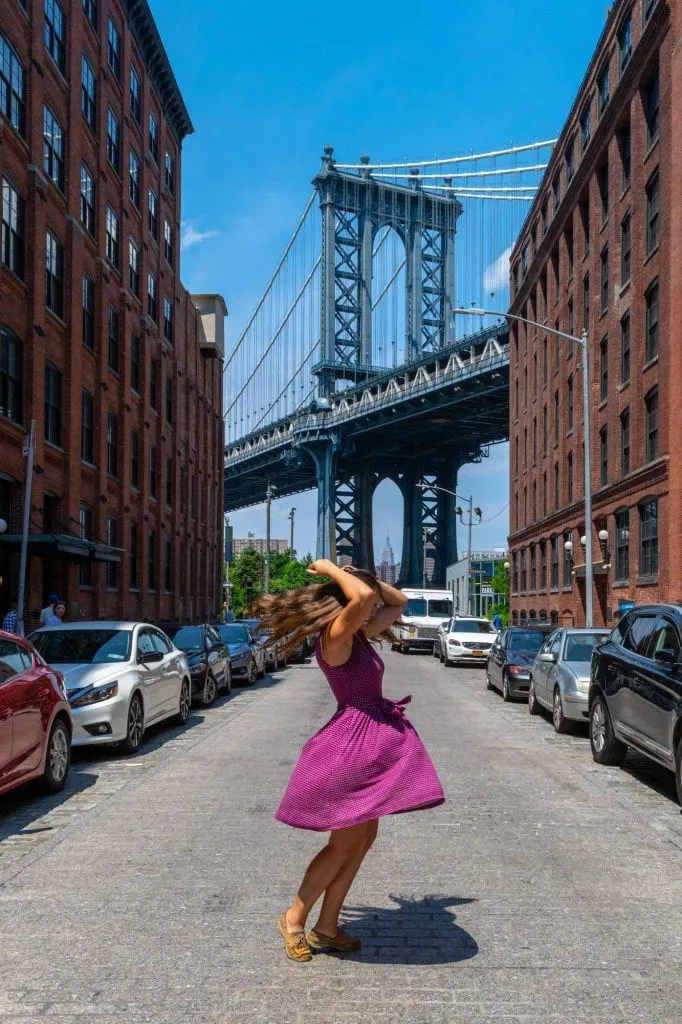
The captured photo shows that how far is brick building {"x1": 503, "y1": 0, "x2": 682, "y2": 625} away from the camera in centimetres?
2822

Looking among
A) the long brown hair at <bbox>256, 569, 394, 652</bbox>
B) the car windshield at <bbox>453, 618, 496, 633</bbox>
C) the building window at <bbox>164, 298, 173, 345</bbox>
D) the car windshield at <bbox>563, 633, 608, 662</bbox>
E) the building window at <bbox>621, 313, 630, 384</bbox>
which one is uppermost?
the building window at <bbox>164, 298, 173, 345</bbox>

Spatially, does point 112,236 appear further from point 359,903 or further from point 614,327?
point 359,903

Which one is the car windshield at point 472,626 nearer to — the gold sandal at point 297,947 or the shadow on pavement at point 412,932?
the shadow on pavement at point 412,932

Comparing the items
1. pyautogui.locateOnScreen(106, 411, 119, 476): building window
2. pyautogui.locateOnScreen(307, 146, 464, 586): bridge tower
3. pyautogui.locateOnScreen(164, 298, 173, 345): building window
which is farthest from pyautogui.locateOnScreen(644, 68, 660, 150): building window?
pyautogui.locateOnScreen(307, 146, 464, 586): bridge tower

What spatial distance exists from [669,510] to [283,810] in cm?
2427

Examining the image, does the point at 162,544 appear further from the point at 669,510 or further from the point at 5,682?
the point at 5,682

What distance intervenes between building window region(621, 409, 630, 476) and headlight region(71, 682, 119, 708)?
929 inches

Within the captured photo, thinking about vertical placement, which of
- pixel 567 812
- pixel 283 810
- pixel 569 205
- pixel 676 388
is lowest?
pixel 567 812

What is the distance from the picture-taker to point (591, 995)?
4398mm

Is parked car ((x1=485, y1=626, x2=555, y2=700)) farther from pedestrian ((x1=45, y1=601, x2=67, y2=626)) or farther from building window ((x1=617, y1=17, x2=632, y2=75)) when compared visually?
building window ((x1=617, y1=17, x2=632, y2=75))

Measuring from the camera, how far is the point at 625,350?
3344 cm

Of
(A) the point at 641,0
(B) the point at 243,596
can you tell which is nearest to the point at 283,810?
(A) the point at 641,0

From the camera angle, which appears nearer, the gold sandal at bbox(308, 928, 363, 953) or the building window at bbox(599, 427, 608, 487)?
the gold sandal at bbox(308, 928, 363, 953)

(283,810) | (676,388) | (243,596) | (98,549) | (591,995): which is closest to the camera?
(591,995)
